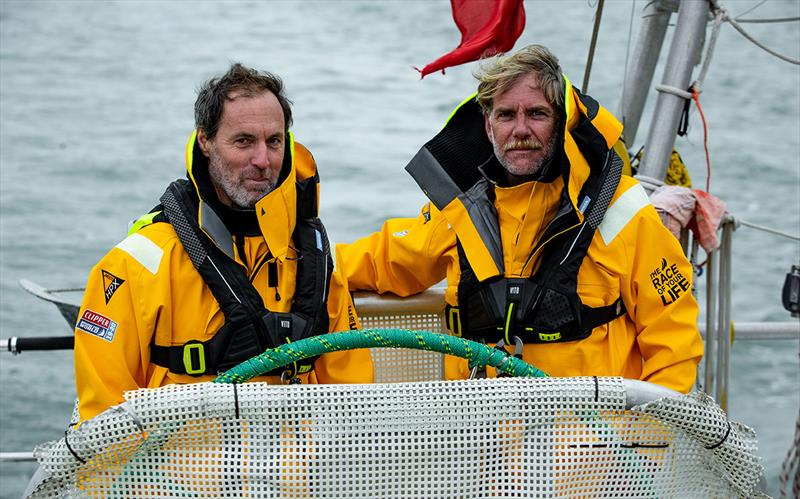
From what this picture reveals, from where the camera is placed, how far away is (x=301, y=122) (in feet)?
47.7

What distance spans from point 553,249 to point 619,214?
0.63 ft

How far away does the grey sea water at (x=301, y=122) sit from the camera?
9086 mm

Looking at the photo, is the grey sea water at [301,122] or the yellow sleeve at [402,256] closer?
the yellow sleeve at [402,256]

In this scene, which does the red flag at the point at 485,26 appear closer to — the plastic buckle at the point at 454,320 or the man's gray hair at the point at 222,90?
the plastic buckle at the point at 454,320

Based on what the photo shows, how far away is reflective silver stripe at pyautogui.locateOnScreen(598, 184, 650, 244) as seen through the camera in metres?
2.72

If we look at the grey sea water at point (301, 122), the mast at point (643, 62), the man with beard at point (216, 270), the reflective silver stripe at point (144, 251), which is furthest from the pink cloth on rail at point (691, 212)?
the grey sea water at point (301, 122)

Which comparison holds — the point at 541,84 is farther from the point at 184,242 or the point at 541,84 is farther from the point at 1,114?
the point at 1,114

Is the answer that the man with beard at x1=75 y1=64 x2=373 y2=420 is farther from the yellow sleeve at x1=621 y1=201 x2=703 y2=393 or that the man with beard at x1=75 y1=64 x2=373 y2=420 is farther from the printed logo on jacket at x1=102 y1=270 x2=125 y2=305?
the yellow sleeve at x1=621 y1=201 x2=703 y2=393

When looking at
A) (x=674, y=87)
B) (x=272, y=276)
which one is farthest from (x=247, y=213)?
(x=674, y=87)

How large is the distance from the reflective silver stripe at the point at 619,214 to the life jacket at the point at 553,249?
1.2 inches

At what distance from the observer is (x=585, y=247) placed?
8.95ft

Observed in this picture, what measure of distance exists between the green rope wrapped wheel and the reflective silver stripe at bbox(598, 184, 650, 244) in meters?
0.76

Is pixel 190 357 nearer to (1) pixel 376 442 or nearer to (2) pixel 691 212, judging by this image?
(1) pixel 376 442

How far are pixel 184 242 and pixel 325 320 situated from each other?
1.34 ft
